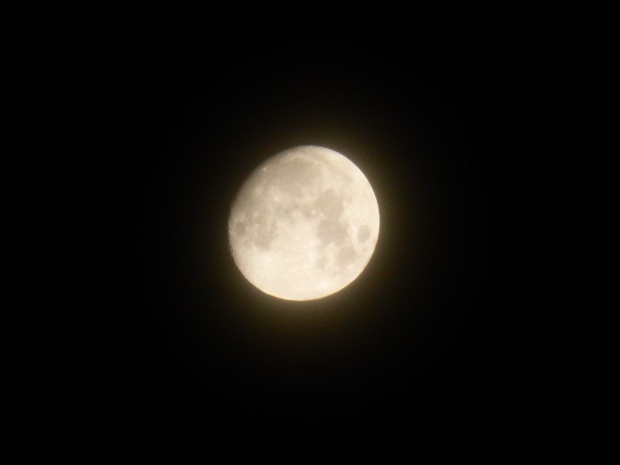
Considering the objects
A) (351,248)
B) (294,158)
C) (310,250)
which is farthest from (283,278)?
(294,158)

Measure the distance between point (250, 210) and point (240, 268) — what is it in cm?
45

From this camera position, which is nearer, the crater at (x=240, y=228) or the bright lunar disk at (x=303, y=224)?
the bright lunar disk at (x=303, y=224)

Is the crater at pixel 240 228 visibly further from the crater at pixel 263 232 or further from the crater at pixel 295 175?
the crater at pixel 295 175

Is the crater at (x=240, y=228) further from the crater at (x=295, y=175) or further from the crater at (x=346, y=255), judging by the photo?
the crater at (x=346, y=255)

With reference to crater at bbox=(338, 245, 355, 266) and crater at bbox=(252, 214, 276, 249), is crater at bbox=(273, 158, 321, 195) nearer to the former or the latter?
crater at bbox=(252, 214, 276, 249)

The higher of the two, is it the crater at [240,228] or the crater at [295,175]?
the crater at [295,175]

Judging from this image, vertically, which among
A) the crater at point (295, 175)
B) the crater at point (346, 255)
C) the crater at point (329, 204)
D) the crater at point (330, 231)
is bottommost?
the crater at point (346, 255)

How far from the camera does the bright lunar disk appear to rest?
2.72 metres

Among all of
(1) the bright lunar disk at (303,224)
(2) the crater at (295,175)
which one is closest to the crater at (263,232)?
(1) the bright lunar disk at (303,224)

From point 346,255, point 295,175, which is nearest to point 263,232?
point 295,175

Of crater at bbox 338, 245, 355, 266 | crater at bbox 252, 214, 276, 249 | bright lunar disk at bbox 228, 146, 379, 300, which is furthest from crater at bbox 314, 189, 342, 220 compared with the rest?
crater at bbox 252, 214, 276, 249

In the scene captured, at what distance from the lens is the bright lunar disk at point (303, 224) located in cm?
272

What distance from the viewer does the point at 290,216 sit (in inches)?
106

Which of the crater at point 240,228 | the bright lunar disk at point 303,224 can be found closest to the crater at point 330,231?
the bright lunar disk at point 303,224
